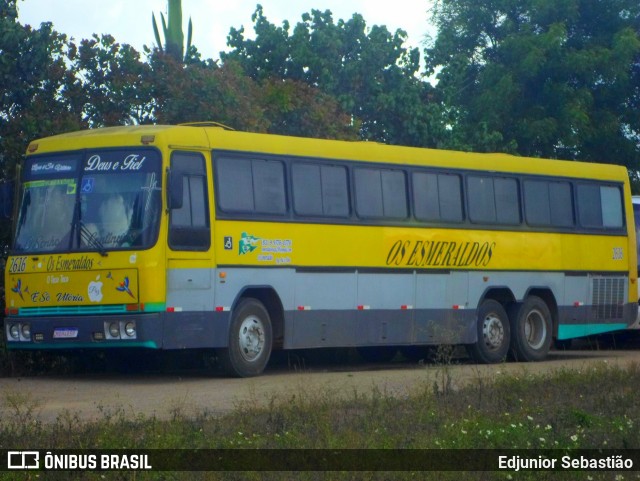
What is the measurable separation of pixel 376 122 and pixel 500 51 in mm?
6509

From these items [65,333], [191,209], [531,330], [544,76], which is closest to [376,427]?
[191,209]

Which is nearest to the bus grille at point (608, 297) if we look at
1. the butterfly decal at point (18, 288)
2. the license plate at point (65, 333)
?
the license plate at point (65, 333)

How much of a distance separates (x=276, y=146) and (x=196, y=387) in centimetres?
365

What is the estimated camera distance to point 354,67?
107 ft

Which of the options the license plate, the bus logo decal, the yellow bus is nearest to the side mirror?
the yellow bus

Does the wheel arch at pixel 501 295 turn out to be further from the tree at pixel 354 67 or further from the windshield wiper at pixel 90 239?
the tree at pixel 354 67

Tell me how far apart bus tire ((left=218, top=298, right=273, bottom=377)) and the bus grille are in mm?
7198

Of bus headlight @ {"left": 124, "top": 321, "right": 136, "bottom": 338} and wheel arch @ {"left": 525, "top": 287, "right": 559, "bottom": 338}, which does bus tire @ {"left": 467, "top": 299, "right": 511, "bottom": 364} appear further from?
bus headlight @ {"left": 124, "top": 321, "right": 136, "bottom": 338}

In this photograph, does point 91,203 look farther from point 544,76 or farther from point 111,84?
point 544,76

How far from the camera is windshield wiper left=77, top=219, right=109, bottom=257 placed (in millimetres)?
15695

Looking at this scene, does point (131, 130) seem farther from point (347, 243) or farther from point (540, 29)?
point (540, 29)

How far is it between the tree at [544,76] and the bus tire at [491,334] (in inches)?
552

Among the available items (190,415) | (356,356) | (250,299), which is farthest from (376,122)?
(190,415)

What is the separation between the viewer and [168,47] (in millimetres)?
29031
